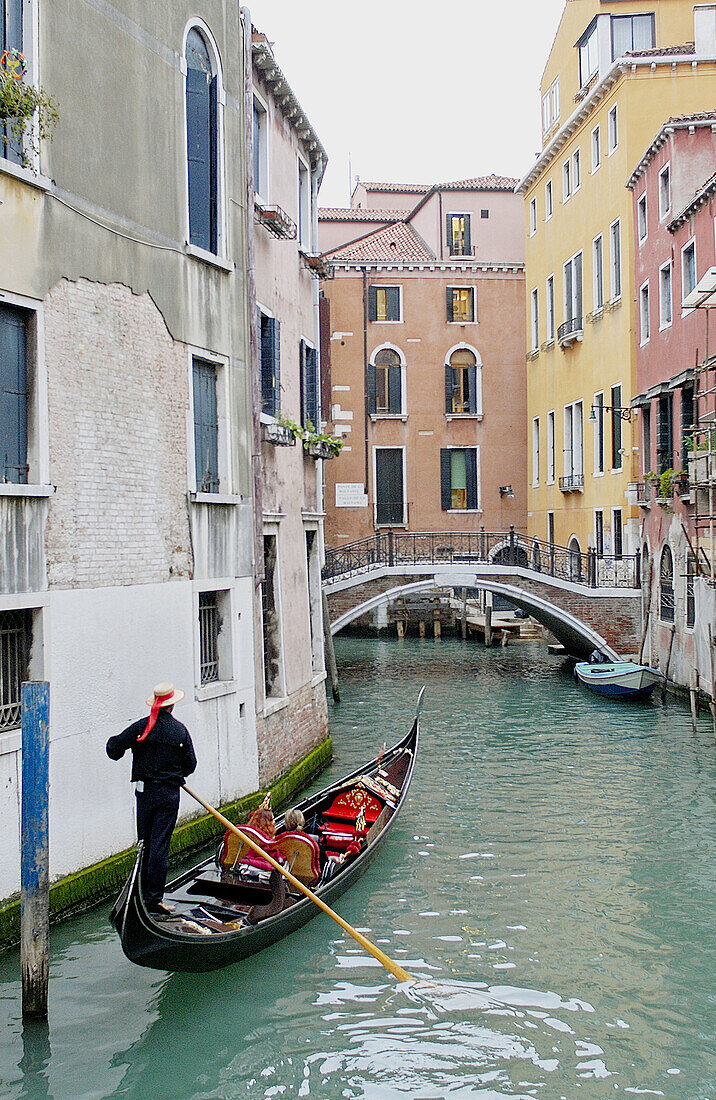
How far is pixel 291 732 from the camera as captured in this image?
33.6 ft

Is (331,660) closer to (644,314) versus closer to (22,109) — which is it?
(644,314)

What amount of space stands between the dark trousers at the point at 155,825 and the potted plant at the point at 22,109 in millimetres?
3409

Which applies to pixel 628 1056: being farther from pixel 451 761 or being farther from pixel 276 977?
pixel 451 761

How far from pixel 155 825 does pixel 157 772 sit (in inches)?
10.5

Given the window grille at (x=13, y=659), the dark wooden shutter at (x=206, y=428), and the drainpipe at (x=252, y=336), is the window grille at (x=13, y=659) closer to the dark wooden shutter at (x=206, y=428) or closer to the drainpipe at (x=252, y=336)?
the dark wooden shutter at (x=206, y=428)

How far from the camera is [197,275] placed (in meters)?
8.10

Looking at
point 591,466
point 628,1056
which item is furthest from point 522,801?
point 591,466

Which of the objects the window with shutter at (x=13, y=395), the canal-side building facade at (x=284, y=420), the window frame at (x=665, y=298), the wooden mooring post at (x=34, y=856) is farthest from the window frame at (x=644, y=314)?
the wooden mooring post at (x=34, y=856)

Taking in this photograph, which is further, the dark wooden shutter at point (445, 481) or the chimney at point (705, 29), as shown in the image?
the dark wooden shutter at point (445, 481)

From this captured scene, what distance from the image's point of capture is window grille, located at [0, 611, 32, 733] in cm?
607

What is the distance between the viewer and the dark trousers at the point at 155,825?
5.78 m

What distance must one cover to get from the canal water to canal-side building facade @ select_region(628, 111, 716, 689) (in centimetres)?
446

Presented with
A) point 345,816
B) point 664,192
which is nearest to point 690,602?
point 664,192

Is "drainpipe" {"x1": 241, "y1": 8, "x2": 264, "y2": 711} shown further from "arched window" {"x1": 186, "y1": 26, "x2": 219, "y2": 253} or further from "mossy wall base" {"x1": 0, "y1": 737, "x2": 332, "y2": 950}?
"mossy wall base" {"x1": 0, "y1": 737, "x2": 332, "y2": 950}
